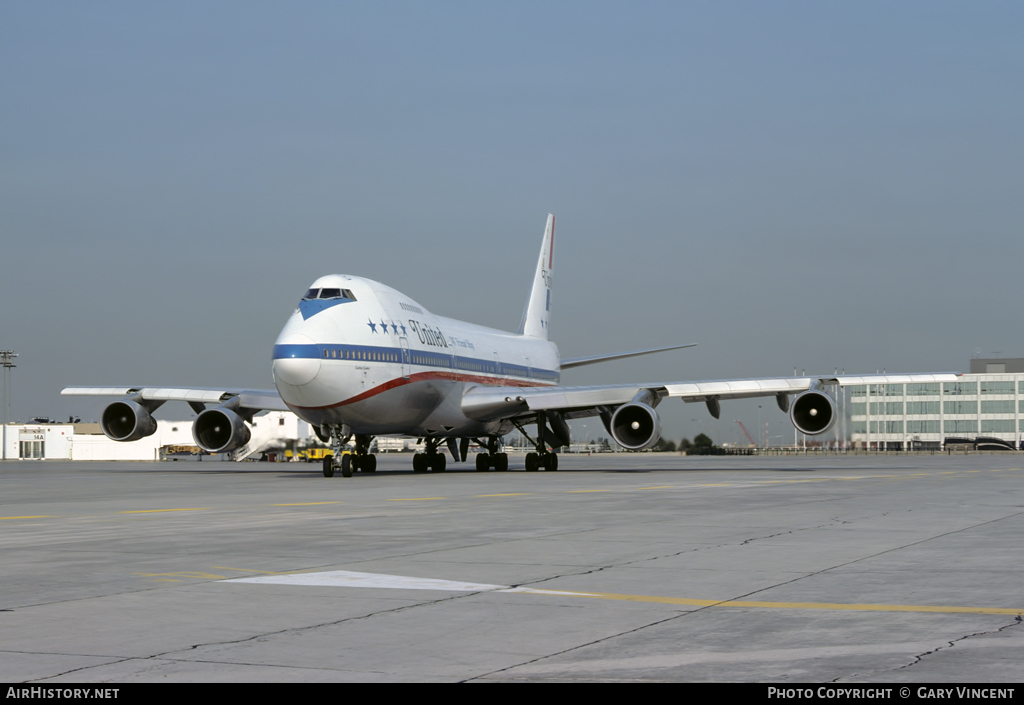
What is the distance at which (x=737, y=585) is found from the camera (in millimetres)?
9266

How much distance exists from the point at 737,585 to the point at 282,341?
24.6 metres

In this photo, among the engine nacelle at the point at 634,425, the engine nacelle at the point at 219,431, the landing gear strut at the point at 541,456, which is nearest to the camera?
the engine nacelle at the point at 634,425

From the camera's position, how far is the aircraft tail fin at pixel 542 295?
5556 centimetres

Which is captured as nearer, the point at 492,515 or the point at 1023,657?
the point at 1023,657

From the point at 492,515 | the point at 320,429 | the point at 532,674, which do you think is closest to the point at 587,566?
the point at 532,674

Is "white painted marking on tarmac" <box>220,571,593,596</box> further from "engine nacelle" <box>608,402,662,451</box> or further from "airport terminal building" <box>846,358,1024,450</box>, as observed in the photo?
"airport terminal building" <box>846,358,1024,450</box>

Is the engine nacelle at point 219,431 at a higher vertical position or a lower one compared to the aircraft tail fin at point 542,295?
lower

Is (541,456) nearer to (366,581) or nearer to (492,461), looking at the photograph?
(492,461)

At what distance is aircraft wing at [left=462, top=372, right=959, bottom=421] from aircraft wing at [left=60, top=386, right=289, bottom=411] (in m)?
7.07

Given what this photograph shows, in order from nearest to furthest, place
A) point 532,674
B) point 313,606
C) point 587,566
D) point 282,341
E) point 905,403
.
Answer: point 532,674
point 313,606
point 587,566
point 282,341
point 905,403

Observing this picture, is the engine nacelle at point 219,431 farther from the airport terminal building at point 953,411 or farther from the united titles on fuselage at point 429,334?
the airport terminal building at point 953,411

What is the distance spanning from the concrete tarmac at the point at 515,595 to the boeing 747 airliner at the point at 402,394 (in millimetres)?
14660

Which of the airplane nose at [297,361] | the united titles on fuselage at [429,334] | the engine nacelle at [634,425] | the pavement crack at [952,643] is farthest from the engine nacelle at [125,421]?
the pavement crack at [952,643]

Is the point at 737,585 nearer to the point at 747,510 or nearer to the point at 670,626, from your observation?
the point at 670,626
